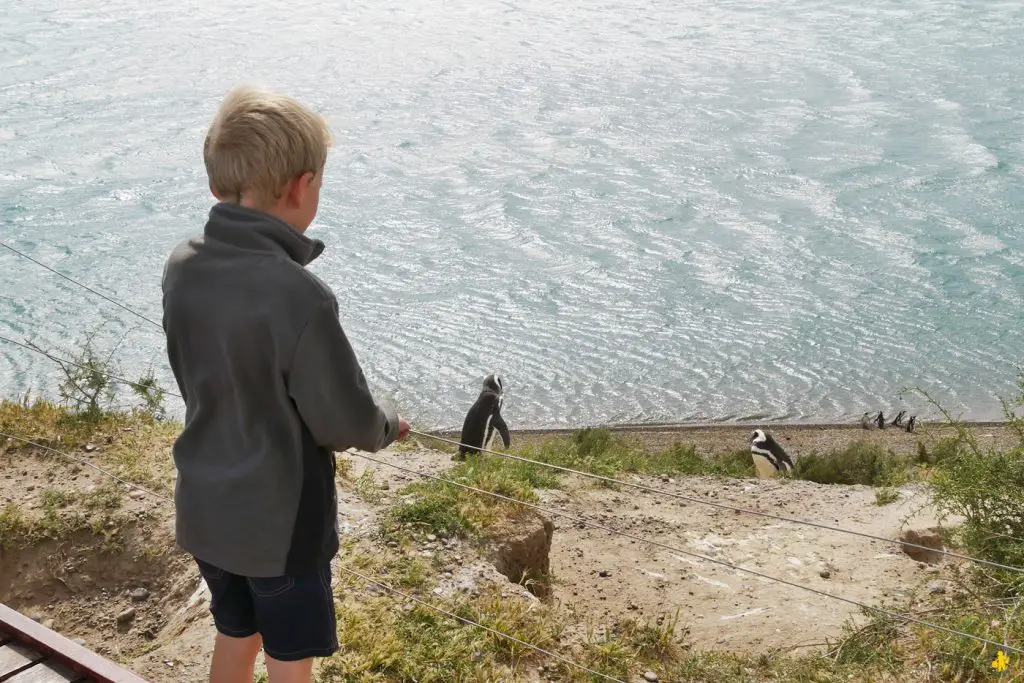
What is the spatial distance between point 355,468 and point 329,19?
19.5m

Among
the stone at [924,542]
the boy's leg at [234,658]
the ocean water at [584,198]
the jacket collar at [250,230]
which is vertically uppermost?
the jacket collar at [250,230]

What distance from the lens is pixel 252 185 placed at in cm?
185

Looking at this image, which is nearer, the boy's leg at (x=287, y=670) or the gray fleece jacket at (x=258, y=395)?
the gray fleece jacket at (x=258, y=395)

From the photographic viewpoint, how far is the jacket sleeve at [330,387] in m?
1.80

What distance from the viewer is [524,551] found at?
13.4 feet

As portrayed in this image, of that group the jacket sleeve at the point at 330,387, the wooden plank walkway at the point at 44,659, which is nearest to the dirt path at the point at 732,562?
the wooden plank walkway at the point at 44,659

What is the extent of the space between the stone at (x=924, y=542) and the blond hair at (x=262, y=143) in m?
4.10

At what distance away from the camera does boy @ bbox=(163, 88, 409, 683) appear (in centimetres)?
180

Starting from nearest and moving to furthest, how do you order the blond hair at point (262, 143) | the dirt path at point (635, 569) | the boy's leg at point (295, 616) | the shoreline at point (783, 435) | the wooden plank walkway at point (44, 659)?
the blond hair at point (262, 143), the boy's leg at point (295, 616), the wooden plank walkway at point (44, 659), the dirt path at point (635, 569), the shoreline at point (783, 435)

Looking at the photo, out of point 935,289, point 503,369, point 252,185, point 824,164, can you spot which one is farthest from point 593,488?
point 824,164

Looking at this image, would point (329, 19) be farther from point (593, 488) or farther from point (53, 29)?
point (593, 488)

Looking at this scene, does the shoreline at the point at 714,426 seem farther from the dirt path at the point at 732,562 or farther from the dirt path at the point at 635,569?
the dirt path at the point at 732,562

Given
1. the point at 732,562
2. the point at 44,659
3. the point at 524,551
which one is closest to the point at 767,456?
the point at 732,562

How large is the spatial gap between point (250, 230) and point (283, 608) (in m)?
0.73
